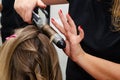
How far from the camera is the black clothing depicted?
136 centimetres

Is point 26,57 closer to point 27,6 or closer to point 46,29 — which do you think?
point 46,29

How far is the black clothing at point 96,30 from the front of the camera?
136 centimetres

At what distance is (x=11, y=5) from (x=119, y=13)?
1.02 m

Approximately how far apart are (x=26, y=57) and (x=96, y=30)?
0.43 metres

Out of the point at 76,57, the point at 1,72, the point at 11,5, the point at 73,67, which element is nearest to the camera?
the point at 1,72

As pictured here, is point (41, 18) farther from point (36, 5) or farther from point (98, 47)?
point (98, 47)

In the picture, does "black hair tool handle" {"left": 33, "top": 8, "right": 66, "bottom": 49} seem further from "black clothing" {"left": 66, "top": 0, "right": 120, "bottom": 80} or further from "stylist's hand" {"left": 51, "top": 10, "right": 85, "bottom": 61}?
"black clothing" {"left": 66, "top": 0, "right": 120, "bottom": 80}

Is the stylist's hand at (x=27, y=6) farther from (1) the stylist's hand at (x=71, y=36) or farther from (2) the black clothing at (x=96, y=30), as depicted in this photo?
(2) the black clothing at (x=96, y=30)

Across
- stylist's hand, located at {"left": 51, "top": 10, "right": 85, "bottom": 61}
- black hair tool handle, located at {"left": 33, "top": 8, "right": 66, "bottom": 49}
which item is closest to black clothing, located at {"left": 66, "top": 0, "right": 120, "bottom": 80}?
stylist's hand, located at {"left": 51, "top": 10, "right": 85, "bottom": 61}

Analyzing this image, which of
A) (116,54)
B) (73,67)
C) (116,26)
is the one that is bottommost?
(73,67)

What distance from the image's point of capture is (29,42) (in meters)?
1.19

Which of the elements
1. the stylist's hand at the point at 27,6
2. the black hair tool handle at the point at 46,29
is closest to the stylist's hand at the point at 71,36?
the black hair tool handle at the point at 46,29

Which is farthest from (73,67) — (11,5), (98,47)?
(11,5)

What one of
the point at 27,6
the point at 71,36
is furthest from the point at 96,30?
the point at 27,6
